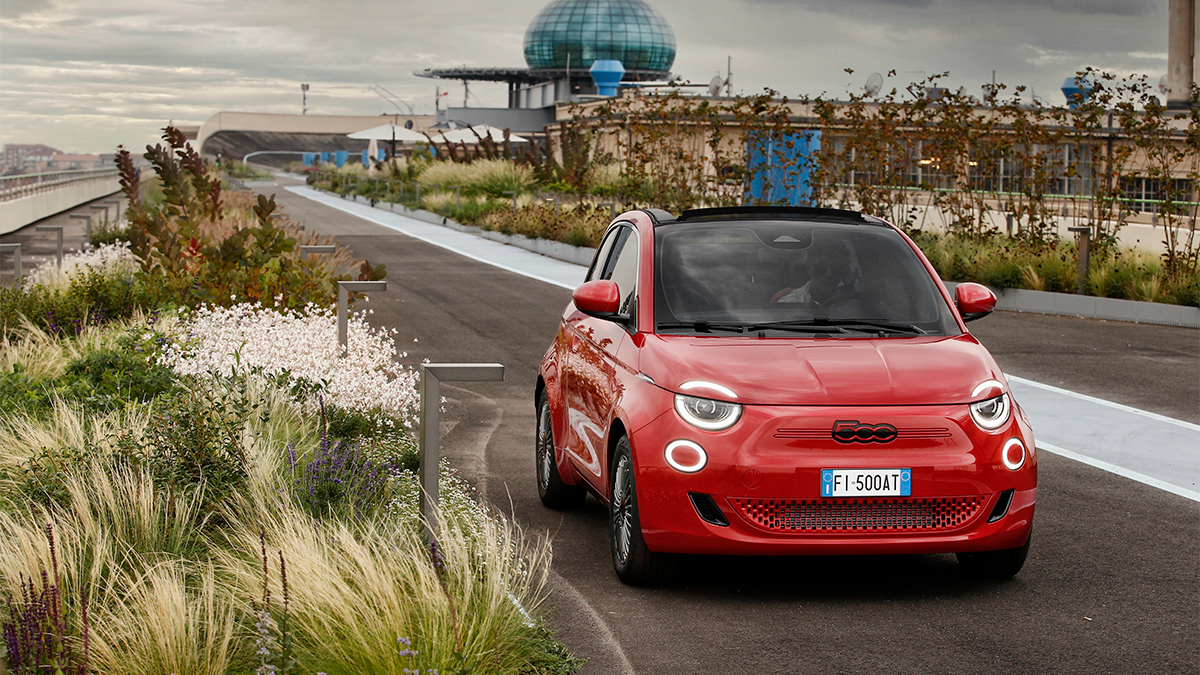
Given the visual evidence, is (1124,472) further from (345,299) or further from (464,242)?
(464,242)

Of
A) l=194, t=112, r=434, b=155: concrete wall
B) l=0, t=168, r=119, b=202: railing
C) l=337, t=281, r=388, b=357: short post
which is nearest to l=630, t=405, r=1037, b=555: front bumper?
l=337, t=281, r=388, b=357: short post

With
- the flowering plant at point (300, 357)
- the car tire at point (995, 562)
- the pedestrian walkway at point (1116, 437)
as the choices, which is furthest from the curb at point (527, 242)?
the car tire at point (995, 562)

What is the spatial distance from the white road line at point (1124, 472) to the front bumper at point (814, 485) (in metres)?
3.02

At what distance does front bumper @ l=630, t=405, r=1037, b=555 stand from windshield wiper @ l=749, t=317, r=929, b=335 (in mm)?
772

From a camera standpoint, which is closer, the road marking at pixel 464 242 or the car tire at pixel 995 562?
the car tire at pixel 995 562

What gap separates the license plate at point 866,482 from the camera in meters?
5.75

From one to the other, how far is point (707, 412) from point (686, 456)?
0.21m

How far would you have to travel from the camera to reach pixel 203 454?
671 cm

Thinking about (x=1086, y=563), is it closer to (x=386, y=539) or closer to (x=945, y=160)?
(x=386, y=539)

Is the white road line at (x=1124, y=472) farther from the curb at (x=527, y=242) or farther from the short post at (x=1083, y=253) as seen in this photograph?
the curb at (x=527, y=242)

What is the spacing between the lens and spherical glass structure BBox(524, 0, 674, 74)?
122 m

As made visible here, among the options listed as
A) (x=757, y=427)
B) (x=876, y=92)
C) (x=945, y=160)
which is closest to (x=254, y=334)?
(x=757, y=427)

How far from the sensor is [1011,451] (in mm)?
5961

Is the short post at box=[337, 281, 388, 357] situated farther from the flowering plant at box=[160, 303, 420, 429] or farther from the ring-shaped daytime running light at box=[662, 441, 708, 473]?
the ring-shaped daytime running light at box=[662, 441, 708, 473]
